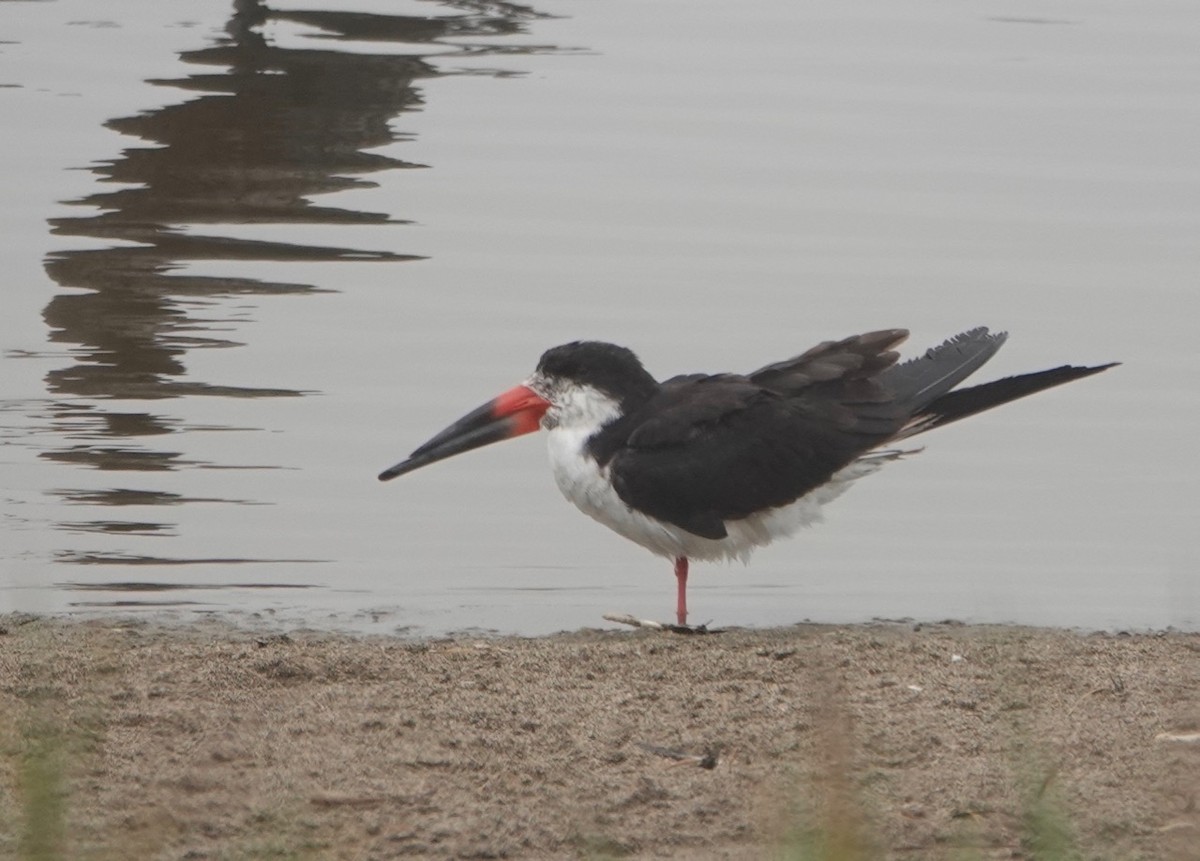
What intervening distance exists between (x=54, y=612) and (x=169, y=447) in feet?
5.57

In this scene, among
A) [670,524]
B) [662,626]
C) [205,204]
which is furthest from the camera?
[205,204]

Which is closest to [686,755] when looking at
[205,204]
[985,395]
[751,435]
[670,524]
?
[670,524]

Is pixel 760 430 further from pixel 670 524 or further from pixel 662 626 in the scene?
pixel 662 626

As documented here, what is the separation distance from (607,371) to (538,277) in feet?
11.9

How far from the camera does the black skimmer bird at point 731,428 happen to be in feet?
22.8

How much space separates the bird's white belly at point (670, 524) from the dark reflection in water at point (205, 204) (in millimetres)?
1403

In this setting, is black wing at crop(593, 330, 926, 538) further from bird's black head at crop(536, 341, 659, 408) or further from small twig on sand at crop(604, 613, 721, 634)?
small twig on sand at crop(604, 613, 721, 634)

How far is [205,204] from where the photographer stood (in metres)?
11.7

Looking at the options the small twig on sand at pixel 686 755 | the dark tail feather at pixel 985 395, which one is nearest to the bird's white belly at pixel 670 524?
the dark tail feather at pixel 985 395

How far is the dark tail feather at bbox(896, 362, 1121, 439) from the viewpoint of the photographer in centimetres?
707

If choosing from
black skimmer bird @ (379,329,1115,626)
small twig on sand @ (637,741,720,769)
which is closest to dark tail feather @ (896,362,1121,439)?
black skimmer bird @ (379,329,1115,626)

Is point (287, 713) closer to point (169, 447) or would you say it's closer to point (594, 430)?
point (594, 430)

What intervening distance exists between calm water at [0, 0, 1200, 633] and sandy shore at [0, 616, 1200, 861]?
3.86ft

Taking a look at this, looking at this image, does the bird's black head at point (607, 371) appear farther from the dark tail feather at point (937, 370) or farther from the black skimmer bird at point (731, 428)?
the dark tail feather at point (937, 370)
